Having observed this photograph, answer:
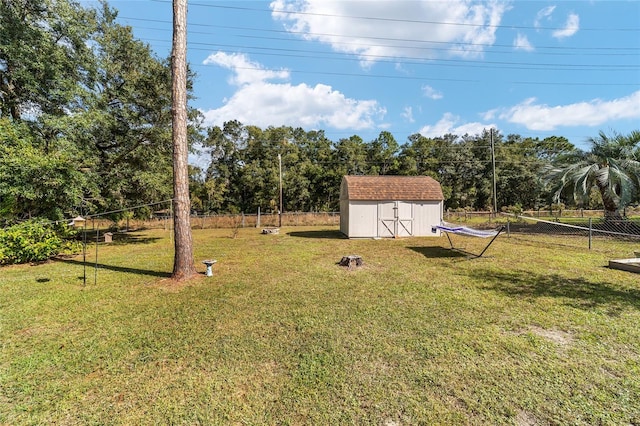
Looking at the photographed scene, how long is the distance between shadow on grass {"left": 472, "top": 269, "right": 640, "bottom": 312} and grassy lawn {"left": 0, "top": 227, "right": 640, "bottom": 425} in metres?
0.04

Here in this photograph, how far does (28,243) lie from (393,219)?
44.6ft

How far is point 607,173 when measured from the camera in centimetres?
1350

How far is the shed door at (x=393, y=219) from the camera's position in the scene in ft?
45.8

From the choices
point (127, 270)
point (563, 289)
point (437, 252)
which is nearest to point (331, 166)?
point (437, 252)

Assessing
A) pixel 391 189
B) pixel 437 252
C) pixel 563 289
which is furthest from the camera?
pixel 391 189

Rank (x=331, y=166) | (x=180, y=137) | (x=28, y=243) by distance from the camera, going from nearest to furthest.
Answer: (x=180, y=137) → (x=28, y=243) → (x=331, y=166)

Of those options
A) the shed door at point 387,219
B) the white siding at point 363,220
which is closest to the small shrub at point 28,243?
the white siding at point 363,220

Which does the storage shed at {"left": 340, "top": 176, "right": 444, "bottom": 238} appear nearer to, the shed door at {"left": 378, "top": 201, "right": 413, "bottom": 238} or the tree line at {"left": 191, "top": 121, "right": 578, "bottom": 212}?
the shed door at {"left": 378, "top": 201, "right": 413, "bottom": 238}

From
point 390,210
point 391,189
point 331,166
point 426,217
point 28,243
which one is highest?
point 331,166

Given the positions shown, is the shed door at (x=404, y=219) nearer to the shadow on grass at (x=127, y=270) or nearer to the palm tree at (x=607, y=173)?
the palm tree at (x=607, y=173)

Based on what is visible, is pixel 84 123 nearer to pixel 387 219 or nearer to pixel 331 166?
pixel 387 219

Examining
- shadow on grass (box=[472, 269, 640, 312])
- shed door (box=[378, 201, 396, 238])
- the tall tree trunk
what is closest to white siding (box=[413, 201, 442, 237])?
shed door (box=[378, 201, 396, 238])

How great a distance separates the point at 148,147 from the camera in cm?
1328

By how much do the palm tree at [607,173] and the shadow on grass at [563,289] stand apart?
441 inches
